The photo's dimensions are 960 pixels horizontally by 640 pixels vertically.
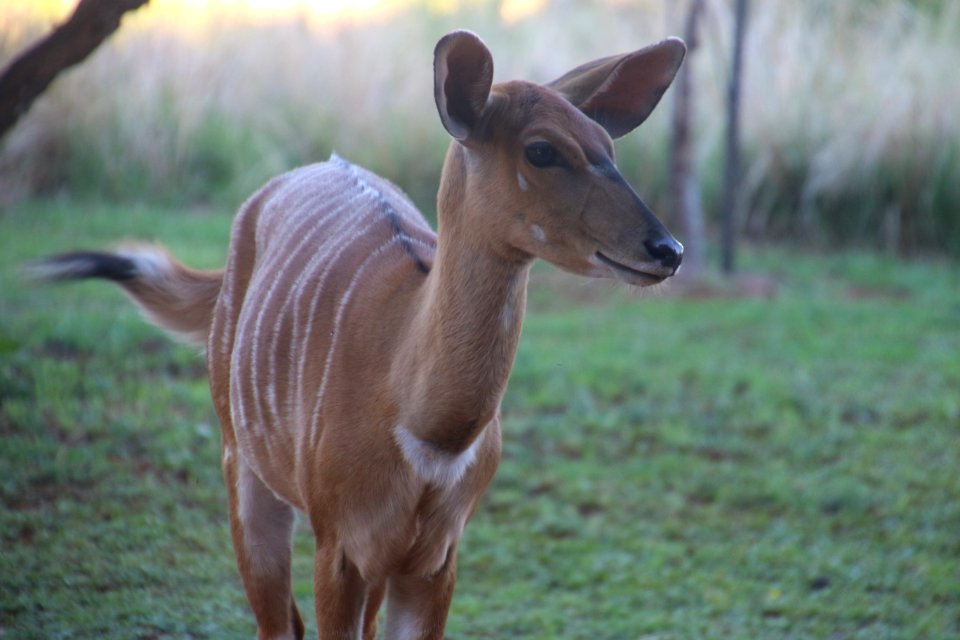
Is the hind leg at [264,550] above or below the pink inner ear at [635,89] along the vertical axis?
below

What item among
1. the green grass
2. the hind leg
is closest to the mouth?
the hind leg

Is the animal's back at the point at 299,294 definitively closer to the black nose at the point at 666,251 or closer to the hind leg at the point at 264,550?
the hind leg at the point at 264,550

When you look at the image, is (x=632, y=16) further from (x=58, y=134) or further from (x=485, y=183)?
(x=485, y=183)

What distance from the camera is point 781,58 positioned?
11695mm

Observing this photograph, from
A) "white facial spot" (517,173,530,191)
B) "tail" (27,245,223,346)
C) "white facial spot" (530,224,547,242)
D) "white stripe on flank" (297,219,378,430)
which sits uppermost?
"white facial spot" (517,173,530,191)

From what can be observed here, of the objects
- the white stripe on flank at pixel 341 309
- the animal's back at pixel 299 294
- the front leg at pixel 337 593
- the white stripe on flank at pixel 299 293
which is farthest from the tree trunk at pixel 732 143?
the front leg at pixel 337 593

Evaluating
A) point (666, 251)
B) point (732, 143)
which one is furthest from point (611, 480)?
point (732, 143)

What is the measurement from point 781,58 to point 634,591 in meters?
8.11

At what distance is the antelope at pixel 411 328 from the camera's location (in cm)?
276

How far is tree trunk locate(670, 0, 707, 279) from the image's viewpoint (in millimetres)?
9078

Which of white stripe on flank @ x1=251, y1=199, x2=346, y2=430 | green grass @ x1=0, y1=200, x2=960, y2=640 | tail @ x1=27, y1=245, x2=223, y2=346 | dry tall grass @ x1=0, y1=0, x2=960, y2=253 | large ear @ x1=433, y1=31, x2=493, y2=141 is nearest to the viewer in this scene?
large ear @ x1=433, y1=31, x2=493, y2=141

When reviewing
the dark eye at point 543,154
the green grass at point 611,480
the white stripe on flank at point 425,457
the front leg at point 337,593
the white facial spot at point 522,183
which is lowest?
the green grass at point 611,480

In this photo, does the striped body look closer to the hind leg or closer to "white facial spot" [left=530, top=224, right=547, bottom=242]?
the hind leg

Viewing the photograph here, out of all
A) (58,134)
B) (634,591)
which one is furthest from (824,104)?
(634,591)
